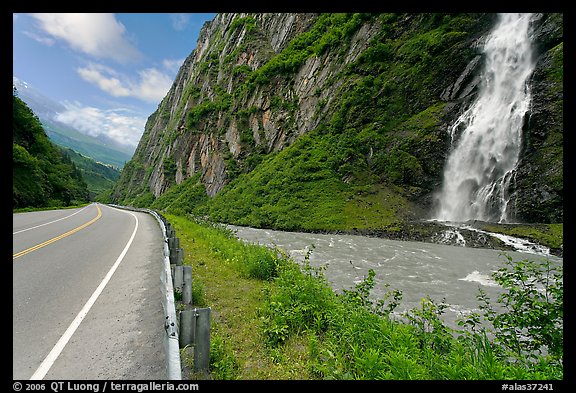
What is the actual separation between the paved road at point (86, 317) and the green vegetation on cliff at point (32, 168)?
30865mm

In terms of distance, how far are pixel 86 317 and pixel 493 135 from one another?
112 ft

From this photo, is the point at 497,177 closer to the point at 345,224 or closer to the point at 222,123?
the point at 345,224

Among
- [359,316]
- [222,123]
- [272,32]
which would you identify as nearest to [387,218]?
[359,316]

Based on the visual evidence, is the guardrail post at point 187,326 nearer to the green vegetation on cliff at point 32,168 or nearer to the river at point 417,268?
the river at point 417,268

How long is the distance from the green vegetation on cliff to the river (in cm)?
3154

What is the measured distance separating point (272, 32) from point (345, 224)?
189ft

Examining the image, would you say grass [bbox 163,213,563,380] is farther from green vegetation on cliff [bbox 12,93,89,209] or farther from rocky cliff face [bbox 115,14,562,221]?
green vegetation on cliff [bbox 12,93,89,209]

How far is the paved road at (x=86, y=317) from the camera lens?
364 centimetres

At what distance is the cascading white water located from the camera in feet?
89.1

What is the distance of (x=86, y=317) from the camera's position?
5.01 metres

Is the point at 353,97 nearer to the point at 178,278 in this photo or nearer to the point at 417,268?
the point at 417,268

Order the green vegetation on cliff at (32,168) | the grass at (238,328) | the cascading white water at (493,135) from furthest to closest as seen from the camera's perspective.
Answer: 1. the green vegetation on cliff at (32,168)
2. the cascading white water at (493,135)
3. the grass at (238,328)

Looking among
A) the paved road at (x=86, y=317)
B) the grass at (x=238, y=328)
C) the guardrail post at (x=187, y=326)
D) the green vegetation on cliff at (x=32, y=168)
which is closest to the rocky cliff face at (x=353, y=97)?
the green vegetation on cliff at (x=32, y=168)

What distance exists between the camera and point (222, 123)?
220 ft
